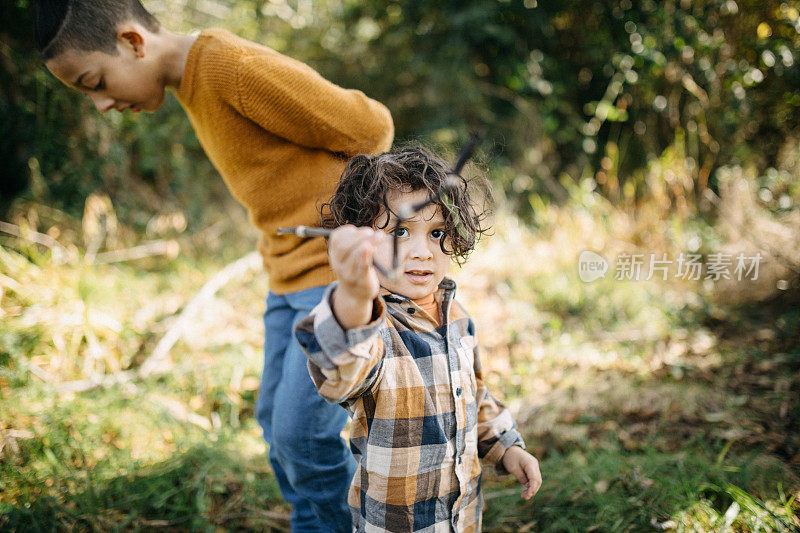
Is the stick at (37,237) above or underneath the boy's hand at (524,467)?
above

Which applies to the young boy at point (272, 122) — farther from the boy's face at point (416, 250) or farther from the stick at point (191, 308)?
the stick at point (191, 308)

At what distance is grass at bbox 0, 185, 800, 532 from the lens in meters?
1.92

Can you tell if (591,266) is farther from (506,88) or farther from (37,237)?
(37,237)

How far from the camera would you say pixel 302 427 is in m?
1.48

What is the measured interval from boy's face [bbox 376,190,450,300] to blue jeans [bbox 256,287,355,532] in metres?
0.40

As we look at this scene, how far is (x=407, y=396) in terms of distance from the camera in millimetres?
1139

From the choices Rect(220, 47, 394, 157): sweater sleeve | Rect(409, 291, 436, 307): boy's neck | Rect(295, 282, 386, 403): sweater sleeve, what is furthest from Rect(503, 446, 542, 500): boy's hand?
Rect(220, 47, 394, 157): sweater sleeve

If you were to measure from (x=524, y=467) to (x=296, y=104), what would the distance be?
4.00 feet

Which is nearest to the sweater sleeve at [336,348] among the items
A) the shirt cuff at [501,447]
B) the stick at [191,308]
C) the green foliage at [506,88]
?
the shirt cuff at [501,447]

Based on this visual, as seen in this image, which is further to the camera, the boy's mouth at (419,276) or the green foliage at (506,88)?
the green foliage at (506,88)

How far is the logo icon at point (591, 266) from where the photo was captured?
3.73 m

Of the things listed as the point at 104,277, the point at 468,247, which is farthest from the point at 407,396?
the point at 104,277

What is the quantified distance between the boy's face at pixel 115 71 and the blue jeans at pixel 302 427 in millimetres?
812

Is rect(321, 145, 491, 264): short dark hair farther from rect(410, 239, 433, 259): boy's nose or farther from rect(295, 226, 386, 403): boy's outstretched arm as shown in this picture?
rect(295, 226, 386, 403): boy's outstretched arm
